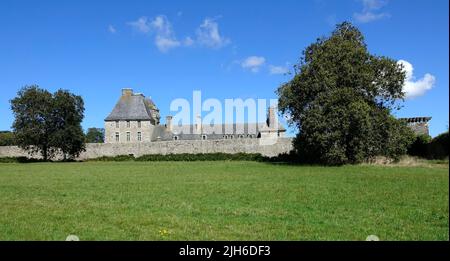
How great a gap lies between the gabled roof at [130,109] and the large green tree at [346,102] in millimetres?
40603

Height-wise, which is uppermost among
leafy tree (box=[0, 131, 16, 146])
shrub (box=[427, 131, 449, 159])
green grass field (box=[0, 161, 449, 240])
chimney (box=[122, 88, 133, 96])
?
chimney (box=[122, 88, 133, 96])

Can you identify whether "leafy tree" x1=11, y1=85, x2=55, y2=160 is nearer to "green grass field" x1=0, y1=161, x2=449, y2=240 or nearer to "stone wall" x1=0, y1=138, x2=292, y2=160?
"stone wall" x1=0, y1=138, x2=292, y2=160

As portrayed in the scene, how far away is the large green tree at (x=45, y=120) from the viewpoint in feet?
186

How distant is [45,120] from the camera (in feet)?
188

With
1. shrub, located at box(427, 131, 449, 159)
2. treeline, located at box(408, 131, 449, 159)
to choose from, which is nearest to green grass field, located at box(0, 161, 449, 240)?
shrub, located at box(427, 131, 449, 159)

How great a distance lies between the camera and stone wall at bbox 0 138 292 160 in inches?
2221

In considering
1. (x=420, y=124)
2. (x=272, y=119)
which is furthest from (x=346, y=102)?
(x=272, y=119)

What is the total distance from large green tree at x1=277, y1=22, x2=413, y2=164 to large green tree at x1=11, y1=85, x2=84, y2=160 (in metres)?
30.5

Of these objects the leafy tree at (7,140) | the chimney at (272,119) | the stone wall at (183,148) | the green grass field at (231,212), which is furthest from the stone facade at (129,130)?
the green grass field at (231,212)

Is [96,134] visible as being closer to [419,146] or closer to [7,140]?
[7,140]
